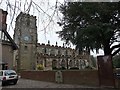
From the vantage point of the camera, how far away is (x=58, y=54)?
81000 millimetres

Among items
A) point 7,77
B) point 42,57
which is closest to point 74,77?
point 7,77

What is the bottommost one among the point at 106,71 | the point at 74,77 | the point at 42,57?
the point at 74,77

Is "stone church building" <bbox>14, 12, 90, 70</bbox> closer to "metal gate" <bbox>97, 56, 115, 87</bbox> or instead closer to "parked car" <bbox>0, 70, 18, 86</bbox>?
"parked car" <bbox>0, 70, 18, 86</bbox>

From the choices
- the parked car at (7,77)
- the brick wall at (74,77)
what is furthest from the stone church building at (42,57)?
the parked car at (7,77)

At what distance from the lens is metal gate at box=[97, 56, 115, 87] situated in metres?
20.2

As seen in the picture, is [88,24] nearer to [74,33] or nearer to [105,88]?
[74,33]

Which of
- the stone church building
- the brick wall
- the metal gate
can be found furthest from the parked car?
the stone church building

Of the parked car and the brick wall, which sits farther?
the parked car

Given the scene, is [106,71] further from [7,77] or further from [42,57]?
[42,57]

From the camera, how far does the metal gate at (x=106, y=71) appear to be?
2019 cm

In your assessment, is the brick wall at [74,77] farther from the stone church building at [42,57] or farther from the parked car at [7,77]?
the stone church building at [42,57]

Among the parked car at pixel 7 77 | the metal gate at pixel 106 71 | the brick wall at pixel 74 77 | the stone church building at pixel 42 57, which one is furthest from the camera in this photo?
the stone church building at pixel 42 57

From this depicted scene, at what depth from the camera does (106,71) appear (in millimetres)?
20891

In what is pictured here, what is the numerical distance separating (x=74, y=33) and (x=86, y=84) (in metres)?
5.68
